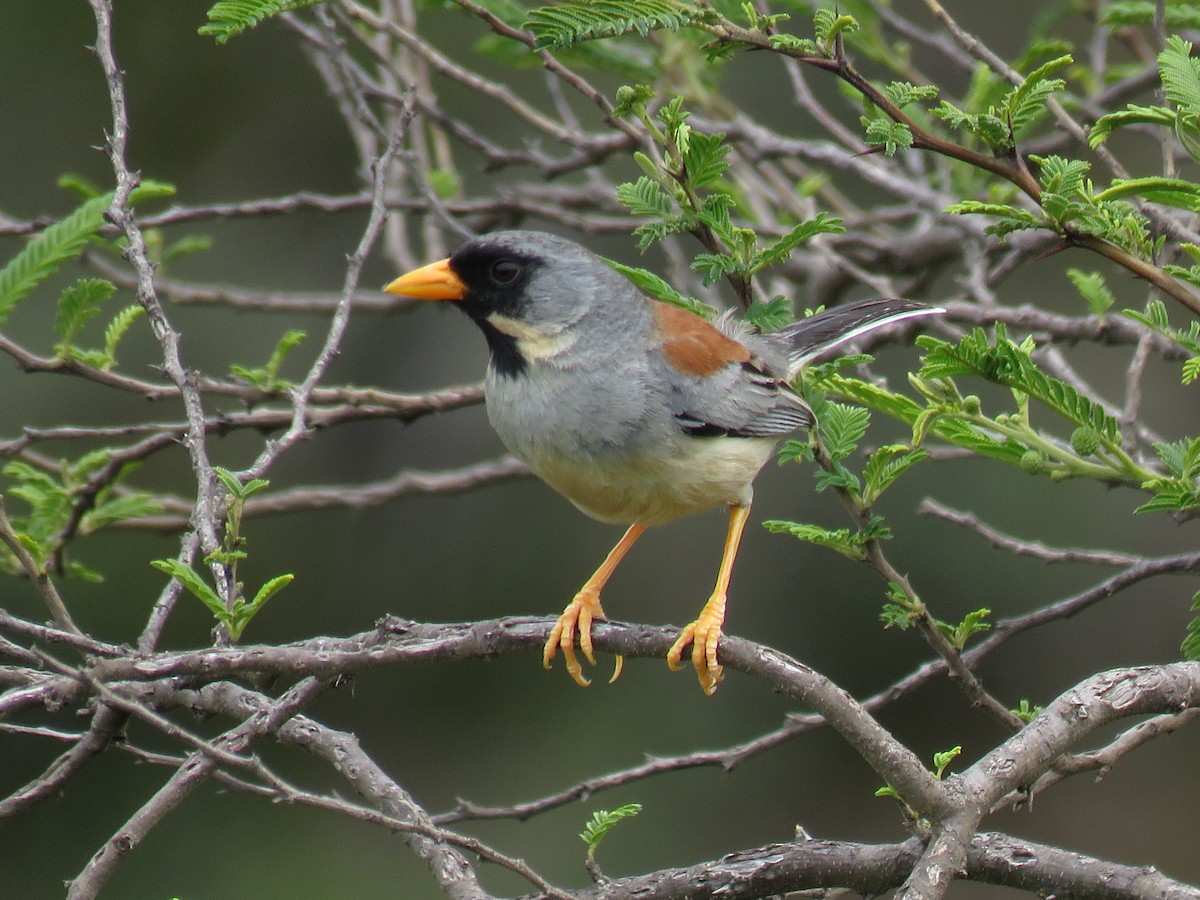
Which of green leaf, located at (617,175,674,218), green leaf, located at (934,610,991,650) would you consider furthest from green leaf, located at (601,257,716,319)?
green leaf, located at (934,610,991,650)

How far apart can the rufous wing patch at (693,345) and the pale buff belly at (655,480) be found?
0.97 feet

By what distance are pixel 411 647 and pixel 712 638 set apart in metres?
1.10

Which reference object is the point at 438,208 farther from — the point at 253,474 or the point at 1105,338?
the point at 1105,338

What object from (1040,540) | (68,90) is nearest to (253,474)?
(1040,540)

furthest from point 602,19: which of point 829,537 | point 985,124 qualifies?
point 829,537

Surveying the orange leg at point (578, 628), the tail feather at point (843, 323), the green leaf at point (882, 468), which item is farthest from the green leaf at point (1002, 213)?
the tail feather at point (843, 323)

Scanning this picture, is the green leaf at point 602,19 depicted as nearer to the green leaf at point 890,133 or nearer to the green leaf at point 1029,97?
the green leaf at point 890,133

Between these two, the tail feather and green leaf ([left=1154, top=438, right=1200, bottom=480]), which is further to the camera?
the tail feather

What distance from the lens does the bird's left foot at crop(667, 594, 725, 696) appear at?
12.6 ft

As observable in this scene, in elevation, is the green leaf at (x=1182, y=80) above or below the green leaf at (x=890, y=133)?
above

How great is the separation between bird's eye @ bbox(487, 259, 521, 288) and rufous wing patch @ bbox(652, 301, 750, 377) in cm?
55

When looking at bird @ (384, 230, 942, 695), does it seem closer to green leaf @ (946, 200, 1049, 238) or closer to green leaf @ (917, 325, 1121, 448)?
green leaf @ (917, 325, 1121, 448)

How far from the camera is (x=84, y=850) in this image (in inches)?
377

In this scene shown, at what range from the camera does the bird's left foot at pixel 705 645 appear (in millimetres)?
3840
